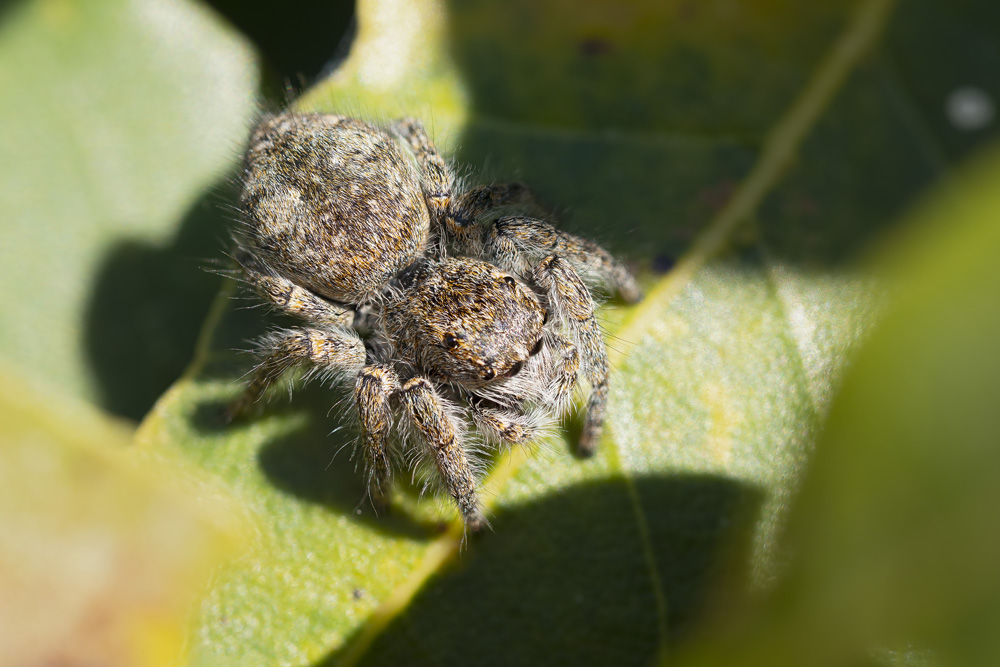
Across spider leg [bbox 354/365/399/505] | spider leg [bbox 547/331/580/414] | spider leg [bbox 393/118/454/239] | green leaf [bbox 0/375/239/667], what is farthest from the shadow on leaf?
spider leg [bbox 547/331/580/414]

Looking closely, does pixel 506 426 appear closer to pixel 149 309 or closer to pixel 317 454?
pixel 317 454

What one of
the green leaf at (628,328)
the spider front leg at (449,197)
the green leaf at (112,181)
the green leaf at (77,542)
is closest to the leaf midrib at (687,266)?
the green leaf at (628,328)

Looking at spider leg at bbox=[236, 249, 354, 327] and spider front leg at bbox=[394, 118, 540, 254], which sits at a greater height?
spider front leg at bbox=[394, 118, 540, 254]

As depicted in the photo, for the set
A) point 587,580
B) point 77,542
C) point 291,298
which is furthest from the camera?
point 77,542

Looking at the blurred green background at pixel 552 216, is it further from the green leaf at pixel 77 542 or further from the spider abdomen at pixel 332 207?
the spider abdomen at pixel 332 207

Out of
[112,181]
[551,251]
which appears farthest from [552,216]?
[112,181]

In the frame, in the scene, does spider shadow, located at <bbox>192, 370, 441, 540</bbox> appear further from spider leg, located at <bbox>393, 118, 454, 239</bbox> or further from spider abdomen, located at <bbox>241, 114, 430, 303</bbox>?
spider leg, located at <bbox>393, 118, 454, 239</bbox>

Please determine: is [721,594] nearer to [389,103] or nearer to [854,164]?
[854,164]
